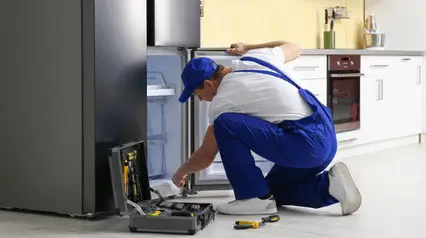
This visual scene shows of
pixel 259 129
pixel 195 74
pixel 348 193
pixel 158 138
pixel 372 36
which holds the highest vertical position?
pixel 372 36

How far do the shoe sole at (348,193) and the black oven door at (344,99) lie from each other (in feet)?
8.14

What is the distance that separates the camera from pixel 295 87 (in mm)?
3689

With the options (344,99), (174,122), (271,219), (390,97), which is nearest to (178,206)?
(271,219)

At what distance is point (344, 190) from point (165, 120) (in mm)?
1157

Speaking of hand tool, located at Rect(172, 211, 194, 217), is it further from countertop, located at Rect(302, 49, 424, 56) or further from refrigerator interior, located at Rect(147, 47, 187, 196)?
countertop, located at Rect(302, 49, 424, 56)

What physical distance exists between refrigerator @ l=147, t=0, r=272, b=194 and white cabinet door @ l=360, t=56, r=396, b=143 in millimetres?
2524

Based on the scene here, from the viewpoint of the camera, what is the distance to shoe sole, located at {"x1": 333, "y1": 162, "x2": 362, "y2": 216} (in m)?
3.67

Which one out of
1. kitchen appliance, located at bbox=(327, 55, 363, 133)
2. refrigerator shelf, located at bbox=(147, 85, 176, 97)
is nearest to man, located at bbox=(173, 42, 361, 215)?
refrigerator shelf, located at bbox=(147, 85, 176, 97)

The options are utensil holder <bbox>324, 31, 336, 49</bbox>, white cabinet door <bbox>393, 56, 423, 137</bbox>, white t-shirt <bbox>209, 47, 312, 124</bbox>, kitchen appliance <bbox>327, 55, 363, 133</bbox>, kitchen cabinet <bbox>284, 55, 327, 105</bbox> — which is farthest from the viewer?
white cabinet door <bbox>393, 56, 423, 137</bbox>

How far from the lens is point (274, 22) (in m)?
6.45

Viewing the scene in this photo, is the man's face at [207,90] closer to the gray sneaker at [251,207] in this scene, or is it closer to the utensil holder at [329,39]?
the gray sneaker at [251,207]

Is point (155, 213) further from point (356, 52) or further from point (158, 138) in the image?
point (356, 52)

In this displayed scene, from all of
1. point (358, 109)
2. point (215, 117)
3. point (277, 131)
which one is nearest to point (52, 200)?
point (215, 117)

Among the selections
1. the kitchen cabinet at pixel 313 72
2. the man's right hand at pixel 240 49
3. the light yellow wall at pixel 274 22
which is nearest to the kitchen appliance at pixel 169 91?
the man's right hand at pixel 240 49
